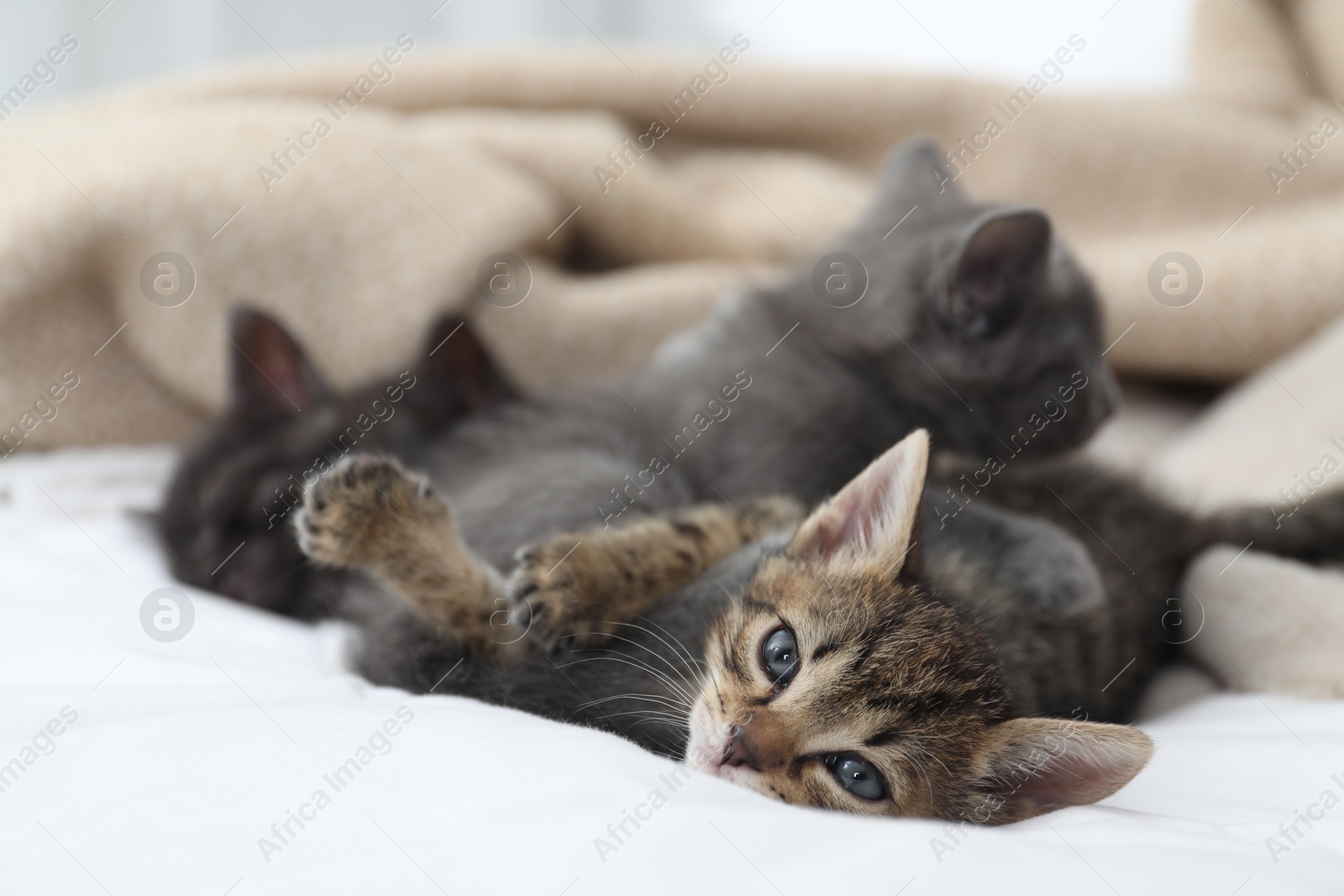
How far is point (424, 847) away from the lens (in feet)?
2.39

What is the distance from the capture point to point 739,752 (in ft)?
3.07

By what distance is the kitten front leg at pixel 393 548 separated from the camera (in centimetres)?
114

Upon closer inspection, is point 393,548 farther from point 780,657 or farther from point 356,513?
point 780,657

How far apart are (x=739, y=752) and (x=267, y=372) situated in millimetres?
1180

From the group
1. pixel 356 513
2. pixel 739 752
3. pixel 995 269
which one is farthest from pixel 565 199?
pixel 739 752

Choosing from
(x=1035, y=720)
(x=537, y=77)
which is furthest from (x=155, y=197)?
(x=1035, y=720)

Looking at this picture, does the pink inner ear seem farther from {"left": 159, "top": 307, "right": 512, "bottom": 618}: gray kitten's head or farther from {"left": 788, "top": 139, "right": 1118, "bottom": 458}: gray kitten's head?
{"left": 159, "top": 307, "right": 512, "bottom": 618}: gray kitten's head

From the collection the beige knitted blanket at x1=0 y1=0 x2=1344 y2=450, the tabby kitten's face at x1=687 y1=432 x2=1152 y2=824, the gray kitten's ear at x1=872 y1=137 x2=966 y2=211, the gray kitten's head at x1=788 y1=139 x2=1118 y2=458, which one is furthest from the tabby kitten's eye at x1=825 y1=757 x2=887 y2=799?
the beige knitted blanket at x1=0 y1=0 x2=1344 y2=450

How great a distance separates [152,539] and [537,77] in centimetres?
137

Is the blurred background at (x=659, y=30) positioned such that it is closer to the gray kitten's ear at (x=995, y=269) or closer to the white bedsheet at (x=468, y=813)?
the gray kitten's ear at (x=995, y=269)

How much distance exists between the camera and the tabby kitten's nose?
0.93 meters

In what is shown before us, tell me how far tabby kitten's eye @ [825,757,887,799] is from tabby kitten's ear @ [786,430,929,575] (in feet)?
0.66

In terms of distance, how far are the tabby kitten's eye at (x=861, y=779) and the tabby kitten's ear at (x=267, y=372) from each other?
1.21 m

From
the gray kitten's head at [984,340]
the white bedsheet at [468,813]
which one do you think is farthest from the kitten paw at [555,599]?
the gray kitten's head at [984,340]
